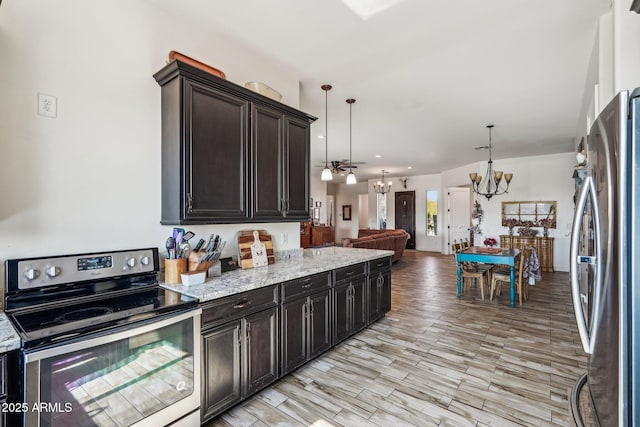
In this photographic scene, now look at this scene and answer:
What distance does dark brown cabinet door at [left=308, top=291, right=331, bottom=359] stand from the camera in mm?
2615

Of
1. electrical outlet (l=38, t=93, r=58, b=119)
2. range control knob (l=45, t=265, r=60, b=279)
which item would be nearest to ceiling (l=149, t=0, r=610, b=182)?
electrical outlet (l=38, t=93, r=58, b=119)

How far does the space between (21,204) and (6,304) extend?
55 centimetres

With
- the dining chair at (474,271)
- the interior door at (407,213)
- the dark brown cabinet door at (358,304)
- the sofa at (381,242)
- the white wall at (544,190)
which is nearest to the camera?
the dark brown cabinet door at (358,304)

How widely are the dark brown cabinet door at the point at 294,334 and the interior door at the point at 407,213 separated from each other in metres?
9.26

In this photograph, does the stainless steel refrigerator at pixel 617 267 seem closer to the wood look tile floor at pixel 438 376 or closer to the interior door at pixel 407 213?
the wood look tile floor at pixel 438 376

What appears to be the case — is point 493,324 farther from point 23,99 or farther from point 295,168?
point 23,99

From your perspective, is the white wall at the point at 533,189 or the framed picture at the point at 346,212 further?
the framed picture at the point at 346,212

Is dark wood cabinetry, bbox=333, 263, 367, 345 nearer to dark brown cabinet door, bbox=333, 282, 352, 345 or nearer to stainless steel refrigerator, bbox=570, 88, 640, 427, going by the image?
dark brown cabinet door, bbox=333, 282, 352, 345

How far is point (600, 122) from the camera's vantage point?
4.35 ft

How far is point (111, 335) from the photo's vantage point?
1.40m

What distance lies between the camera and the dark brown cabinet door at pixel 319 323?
103 inches

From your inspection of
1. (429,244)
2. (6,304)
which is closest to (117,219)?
(6,304)

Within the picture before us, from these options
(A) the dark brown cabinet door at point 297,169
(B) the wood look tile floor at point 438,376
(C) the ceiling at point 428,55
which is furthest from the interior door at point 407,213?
(A) the dark brown cabinet door at point 297,169

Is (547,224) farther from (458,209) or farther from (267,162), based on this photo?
(267,162)
